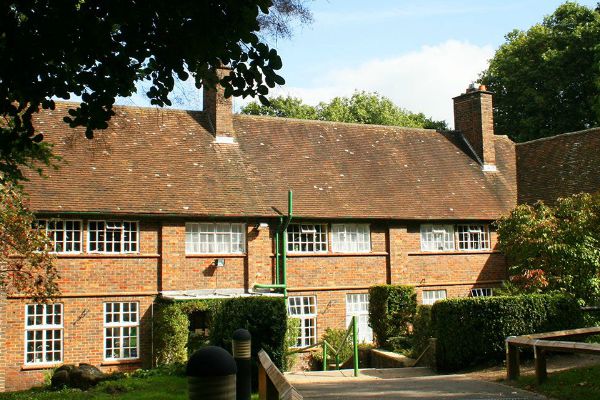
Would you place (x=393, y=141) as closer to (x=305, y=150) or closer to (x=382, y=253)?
(x=305, y=150)

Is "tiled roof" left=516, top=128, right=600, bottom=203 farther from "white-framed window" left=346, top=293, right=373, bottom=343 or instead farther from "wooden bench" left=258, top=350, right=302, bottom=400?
"wooden bench" left=258, top=350, right=302, bottom=400

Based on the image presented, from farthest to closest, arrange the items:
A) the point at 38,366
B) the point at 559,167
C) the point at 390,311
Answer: the point at 559,167 → the point at 390,311 → the point at 38,366

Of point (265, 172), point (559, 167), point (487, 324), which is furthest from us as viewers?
point (559, 167)

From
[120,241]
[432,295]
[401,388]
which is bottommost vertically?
[401,388]

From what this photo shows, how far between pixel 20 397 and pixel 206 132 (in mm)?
13207

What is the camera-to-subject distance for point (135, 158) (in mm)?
24547

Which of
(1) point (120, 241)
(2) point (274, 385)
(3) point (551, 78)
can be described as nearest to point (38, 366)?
(1) point (120, 241)

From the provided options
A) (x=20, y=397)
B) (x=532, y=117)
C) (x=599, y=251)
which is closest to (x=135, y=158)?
(x=20, y=397)

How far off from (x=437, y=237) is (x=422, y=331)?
279 inches

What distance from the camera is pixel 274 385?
793cm

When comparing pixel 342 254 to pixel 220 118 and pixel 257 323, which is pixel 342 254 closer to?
pixel 220 118

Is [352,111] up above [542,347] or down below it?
above

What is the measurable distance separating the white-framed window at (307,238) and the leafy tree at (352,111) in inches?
1090

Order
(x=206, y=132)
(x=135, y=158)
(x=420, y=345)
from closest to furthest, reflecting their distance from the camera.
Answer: (x=420, y=345), (x=135, y=158), (x=206, y=132)
